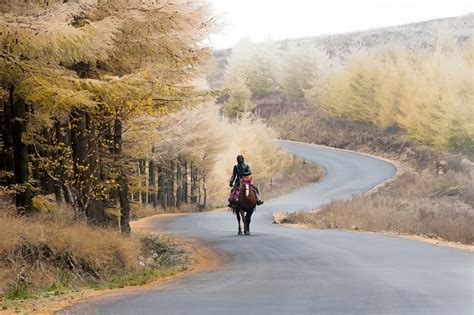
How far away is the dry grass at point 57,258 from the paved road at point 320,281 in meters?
1.84

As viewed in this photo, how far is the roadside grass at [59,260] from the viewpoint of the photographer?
11.4 meters

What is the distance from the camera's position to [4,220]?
42.2ft

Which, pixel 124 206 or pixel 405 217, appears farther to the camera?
pixel 405 217

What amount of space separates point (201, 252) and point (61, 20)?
29.1 ft

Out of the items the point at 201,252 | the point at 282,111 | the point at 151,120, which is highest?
the point at 282,111

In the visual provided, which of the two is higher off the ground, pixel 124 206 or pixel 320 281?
pixel 124 206

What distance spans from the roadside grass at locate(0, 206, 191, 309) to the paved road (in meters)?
1.48

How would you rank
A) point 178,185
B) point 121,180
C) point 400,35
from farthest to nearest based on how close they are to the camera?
point 400,35
point 178,185
point 121,180

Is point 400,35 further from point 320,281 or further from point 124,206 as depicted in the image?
point 320,281

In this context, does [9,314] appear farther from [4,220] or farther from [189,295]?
[4,220]

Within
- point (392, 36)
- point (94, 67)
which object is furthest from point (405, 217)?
point (392, 36)

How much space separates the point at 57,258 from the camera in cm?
1303

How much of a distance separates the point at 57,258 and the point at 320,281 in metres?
5.11

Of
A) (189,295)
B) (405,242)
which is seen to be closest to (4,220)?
(189,295)
